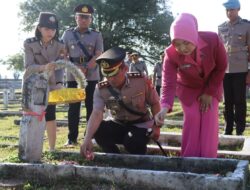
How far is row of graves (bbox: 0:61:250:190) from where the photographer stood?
3.42 metres

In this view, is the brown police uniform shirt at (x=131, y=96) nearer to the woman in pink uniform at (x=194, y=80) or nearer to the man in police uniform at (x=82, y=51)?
the woman in pink uniform at (x=194, y=80)

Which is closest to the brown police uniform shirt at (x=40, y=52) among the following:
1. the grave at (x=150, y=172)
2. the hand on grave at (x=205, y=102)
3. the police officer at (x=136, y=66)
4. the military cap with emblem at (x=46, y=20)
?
the military cap with emblem at (x=46, y=20)

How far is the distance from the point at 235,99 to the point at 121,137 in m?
2.18

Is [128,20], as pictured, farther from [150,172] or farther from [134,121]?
[150,172]

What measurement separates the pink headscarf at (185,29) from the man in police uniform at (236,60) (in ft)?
8.03

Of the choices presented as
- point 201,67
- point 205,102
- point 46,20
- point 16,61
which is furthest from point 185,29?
point 16,61

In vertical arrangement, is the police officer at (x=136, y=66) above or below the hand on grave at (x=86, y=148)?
above

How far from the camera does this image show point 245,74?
631 centimetres

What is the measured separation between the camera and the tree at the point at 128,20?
32.3 m

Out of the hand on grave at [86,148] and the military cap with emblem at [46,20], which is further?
the military cap with emblem at [46,20]

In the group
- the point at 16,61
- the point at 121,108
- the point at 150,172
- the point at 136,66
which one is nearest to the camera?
the point at 150,172

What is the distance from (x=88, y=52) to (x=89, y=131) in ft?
6.81

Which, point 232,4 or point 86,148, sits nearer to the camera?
point 86,148

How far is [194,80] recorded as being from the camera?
432cm
